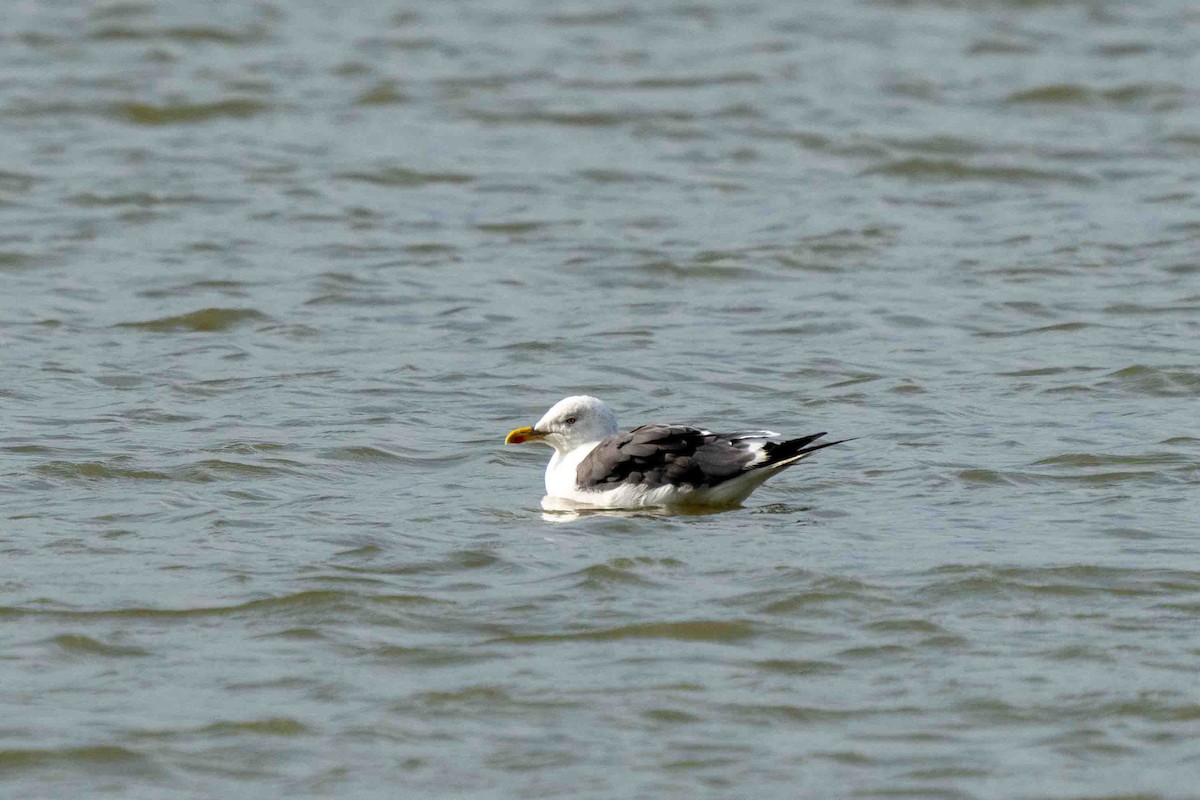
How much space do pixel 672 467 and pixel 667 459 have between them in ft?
0.17

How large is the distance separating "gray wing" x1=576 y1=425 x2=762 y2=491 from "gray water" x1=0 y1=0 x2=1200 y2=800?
0.94ft

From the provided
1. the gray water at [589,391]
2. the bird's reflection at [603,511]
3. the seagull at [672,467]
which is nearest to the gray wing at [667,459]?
the seagull at [672,467]

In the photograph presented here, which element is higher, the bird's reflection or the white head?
the white head

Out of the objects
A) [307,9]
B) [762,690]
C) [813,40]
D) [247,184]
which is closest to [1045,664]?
[762,690]

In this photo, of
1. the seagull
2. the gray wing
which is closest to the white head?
the seagull

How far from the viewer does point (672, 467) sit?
9.70 metres

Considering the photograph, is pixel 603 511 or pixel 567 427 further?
pixel 567 427

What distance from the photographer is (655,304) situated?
14320 millimetres

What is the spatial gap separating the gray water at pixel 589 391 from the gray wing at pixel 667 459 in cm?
29

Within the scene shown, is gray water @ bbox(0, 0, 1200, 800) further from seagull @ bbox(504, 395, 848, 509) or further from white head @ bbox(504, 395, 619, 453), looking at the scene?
white head @ bbox(504, 395, 619, 453)

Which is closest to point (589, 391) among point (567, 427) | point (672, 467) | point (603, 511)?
point (567, 427)

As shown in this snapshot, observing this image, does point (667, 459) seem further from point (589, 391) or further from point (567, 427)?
point (589, 391)

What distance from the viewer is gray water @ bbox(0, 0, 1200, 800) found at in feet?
22.5

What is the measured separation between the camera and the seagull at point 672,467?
9578 millimetres
